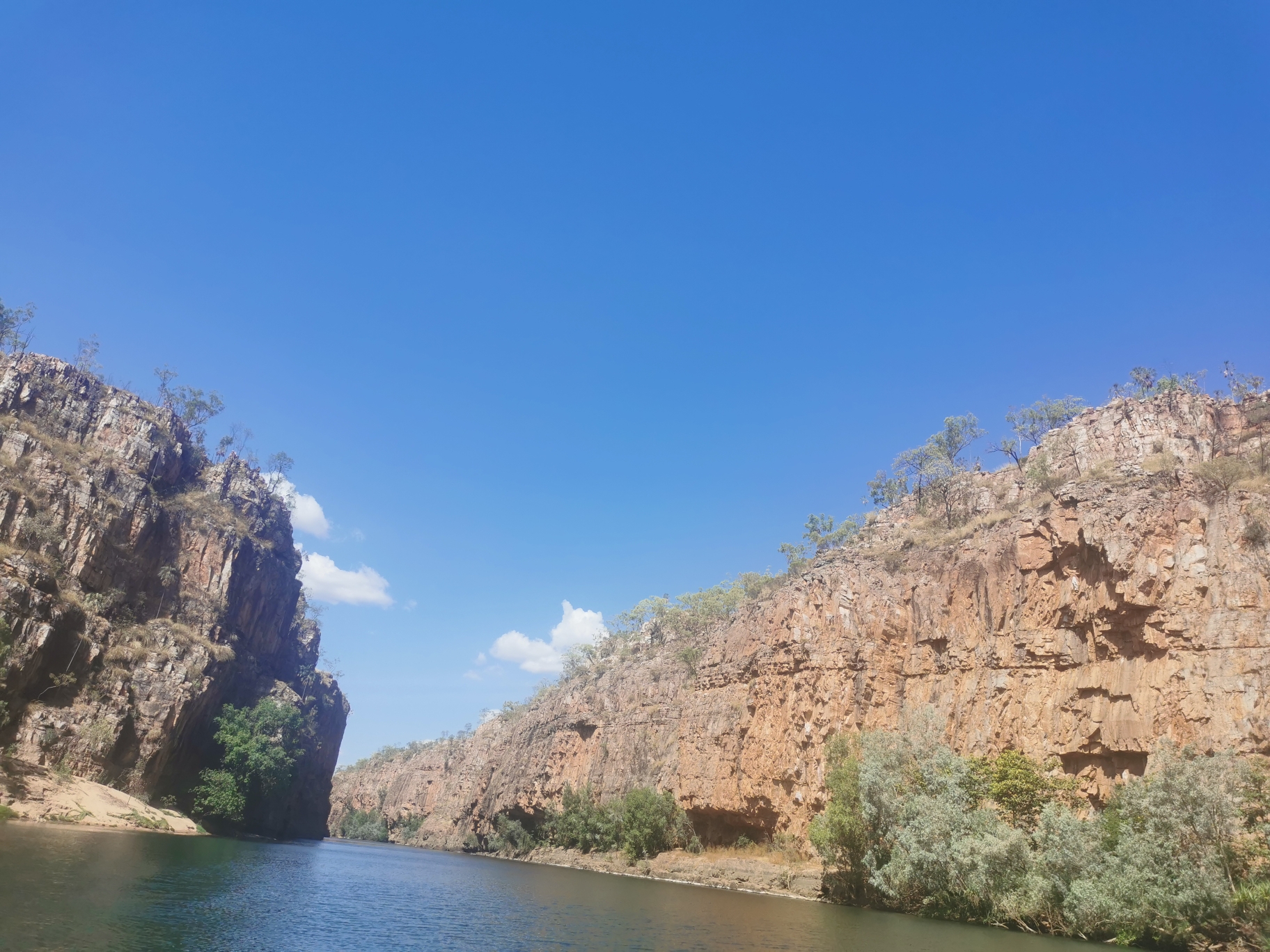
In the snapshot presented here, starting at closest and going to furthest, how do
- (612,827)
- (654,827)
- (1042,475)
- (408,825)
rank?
(1042,475)
(654,827)
(612,827)
(408,825)

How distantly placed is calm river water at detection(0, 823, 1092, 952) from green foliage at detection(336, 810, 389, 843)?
114m

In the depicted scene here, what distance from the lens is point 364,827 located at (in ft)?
512

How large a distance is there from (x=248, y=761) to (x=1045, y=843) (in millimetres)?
72802

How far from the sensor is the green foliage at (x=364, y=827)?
154875 mm

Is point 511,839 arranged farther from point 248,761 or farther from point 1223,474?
point 1223,474

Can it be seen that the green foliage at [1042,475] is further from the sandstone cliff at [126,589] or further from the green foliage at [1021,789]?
the sandstone cliff at [126,589]

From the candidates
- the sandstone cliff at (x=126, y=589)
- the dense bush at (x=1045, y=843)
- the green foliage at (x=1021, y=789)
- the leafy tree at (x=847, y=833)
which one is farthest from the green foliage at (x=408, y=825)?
the green foliage at (x=1021, y=789)

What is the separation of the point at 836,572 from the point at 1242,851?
36427mm

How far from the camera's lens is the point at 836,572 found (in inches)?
2498

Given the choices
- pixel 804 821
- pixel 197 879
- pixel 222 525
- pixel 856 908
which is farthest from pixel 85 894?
pixel 222 525

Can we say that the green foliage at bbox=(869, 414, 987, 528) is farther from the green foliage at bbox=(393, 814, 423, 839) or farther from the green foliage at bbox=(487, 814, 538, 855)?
the green foliage at bbox=(393, 814, 423, 839)

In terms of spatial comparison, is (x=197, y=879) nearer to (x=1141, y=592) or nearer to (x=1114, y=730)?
(x=1114, y=730)

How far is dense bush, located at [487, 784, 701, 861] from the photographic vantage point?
2790 inches

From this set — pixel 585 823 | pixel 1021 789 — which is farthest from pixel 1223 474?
pixel 585 823
